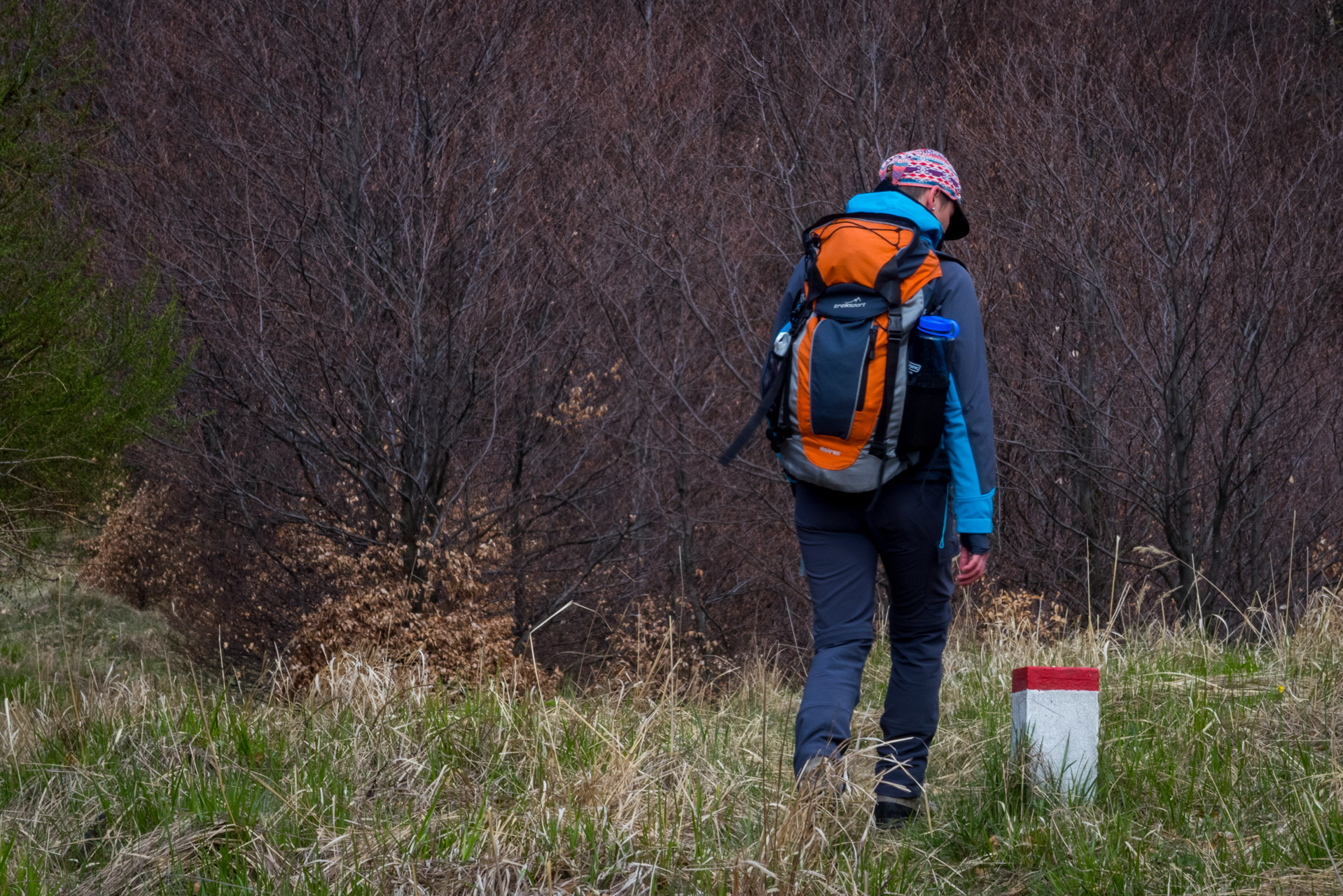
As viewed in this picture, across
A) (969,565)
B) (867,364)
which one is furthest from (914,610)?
(867,364)

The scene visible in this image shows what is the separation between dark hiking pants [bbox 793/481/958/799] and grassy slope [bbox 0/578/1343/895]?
7.3 inches

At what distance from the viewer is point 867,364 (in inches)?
112

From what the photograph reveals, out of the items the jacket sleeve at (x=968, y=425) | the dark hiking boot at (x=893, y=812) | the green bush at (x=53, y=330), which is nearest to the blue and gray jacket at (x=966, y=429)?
the jacket sleeve at (x=968, y=425)

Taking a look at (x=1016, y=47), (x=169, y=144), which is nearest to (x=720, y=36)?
(x=1016, y=47)

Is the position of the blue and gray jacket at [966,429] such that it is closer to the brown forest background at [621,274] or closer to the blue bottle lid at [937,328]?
the blue bottle lid at [937,328]

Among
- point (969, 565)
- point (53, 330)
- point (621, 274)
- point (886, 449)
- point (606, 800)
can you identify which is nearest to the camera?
point (606, 800)

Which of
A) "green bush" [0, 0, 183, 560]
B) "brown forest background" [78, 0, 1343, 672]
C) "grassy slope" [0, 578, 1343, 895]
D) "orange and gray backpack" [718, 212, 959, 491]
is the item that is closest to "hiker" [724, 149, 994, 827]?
"orange and gray backpack" [718, 212, 959, 491]

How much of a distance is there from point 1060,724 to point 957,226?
1.31m

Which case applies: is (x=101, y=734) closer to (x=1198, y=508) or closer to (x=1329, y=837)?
(x=1329, y=837)

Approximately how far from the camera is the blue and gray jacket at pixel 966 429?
2928 millimetres

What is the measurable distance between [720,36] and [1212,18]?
14.4 feet

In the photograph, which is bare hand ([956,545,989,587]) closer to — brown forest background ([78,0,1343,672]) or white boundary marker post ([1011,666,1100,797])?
white boundary marker post ([1011,666,1100,797])

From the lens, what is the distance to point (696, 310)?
10.2 metres

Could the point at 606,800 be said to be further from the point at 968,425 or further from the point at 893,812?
the point at 968,425
